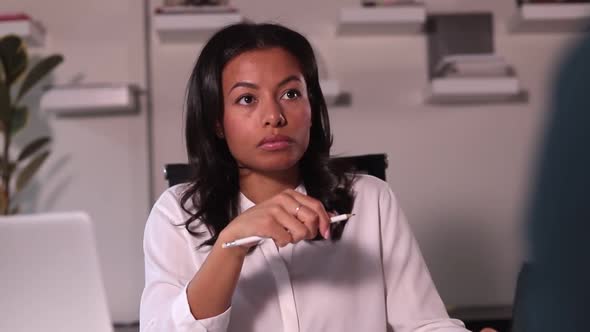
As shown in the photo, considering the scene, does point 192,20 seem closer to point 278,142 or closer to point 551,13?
point 551,13

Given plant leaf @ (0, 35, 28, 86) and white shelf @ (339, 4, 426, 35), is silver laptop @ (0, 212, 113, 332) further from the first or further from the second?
white shelf @ (339, 4, 426, 35)

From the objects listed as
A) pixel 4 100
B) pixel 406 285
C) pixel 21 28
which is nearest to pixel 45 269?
pixel 406 285

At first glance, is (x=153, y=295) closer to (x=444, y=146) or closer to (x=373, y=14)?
(x=373, y=14)

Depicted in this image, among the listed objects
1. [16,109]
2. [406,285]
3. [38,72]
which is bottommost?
[406,285]

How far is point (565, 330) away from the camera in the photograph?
0.39m

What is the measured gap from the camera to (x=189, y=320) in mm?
917

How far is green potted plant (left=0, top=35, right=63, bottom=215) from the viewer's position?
7.59 ft

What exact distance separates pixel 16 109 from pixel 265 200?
64.9 inches

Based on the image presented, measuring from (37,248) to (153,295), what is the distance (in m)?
0.29

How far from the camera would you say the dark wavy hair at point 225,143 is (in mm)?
1124

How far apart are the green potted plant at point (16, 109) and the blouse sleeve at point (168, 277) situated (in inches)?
53.4

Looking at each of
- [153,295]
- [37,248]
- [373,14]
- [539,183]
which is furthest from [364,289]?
[373,14]

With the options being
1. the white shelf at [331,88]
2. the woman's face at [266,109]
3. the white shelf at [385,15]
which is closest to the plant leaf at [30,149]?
the white shelf at [331,88]

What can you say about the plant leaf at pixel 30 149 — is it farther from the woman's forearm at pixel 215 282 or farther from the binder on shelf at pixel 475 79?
the woman's forearm at pixel 215 282
